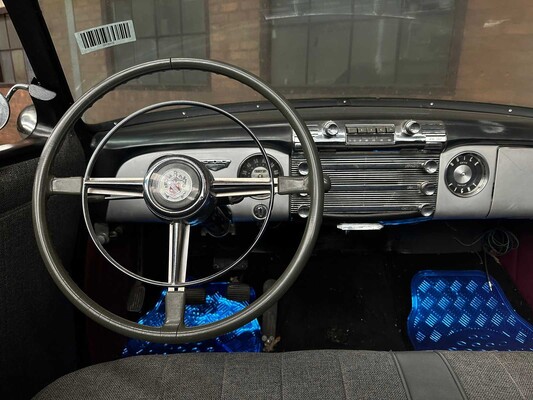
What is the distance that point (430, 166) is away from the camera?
157 centimetres

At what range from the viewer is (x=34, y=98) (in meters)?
1.47

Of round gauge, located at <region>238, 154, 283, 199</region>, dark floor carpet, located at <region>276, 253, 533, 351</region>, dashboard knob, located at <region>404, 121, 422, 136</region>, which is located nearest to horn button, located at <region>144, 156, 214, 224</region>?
round gauge, located at <region>238, 154, 283, 199</region>

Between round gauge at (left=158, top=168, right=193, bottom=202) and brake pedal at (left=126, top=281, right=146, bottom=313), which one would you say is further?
brake pedal at (left=126, top=281, right=146, bottom=313)

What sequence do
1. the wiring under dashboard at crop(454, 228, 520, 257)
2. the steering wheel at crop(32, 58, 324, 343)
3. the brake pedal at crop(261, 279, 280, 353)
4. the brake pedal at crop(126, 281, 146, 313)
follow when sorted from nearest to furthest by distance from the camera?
the steering wheel at crop(32, 58, 324, 343) → the brake pedal at crop(126, 281, 146, 313) → the brake pedal at crop(261, 279, 280, 353) → the wiring under dashboard at crop(454, 228, 520, 257)

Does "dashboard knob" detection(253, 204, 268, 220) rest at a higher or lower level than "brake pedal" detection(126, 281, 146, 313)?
higher

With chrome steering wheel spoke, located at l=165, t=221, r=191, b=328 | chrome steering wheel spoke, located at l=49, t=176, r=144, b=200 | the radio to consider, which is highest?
the radio

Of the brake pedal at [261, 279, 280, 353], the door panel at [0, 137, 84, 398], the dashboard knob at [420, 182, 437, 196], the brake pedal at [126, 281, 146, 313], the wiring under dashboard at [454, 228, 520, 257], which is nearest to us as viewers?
the door panel at [0, 137, 84, 398]

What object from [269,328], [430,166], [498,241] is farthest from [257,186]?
A: [498,241]

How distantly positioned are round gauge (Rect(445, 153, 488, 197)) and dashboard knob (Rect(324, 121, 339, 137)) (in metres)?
0.44

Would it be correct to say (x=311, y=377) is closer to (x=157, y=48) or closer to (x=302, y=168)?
(x=302, y=168)

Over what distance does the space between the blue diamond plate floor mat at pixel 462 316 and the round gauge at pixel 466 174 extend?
59cm

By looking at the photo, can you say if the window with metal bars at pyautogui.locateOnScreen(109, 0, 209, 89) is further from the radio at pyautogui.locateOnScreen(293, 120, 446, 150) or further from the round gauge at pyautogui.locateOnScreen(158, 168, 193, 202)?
the round gauge at pyautogui.locateOnScreen(158, 168, 193, 202)

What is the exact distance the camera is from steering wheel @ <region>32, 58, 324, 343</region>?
0.97 meters

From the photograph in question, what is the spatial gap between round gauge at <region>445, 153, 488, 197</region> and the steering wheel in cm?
79
